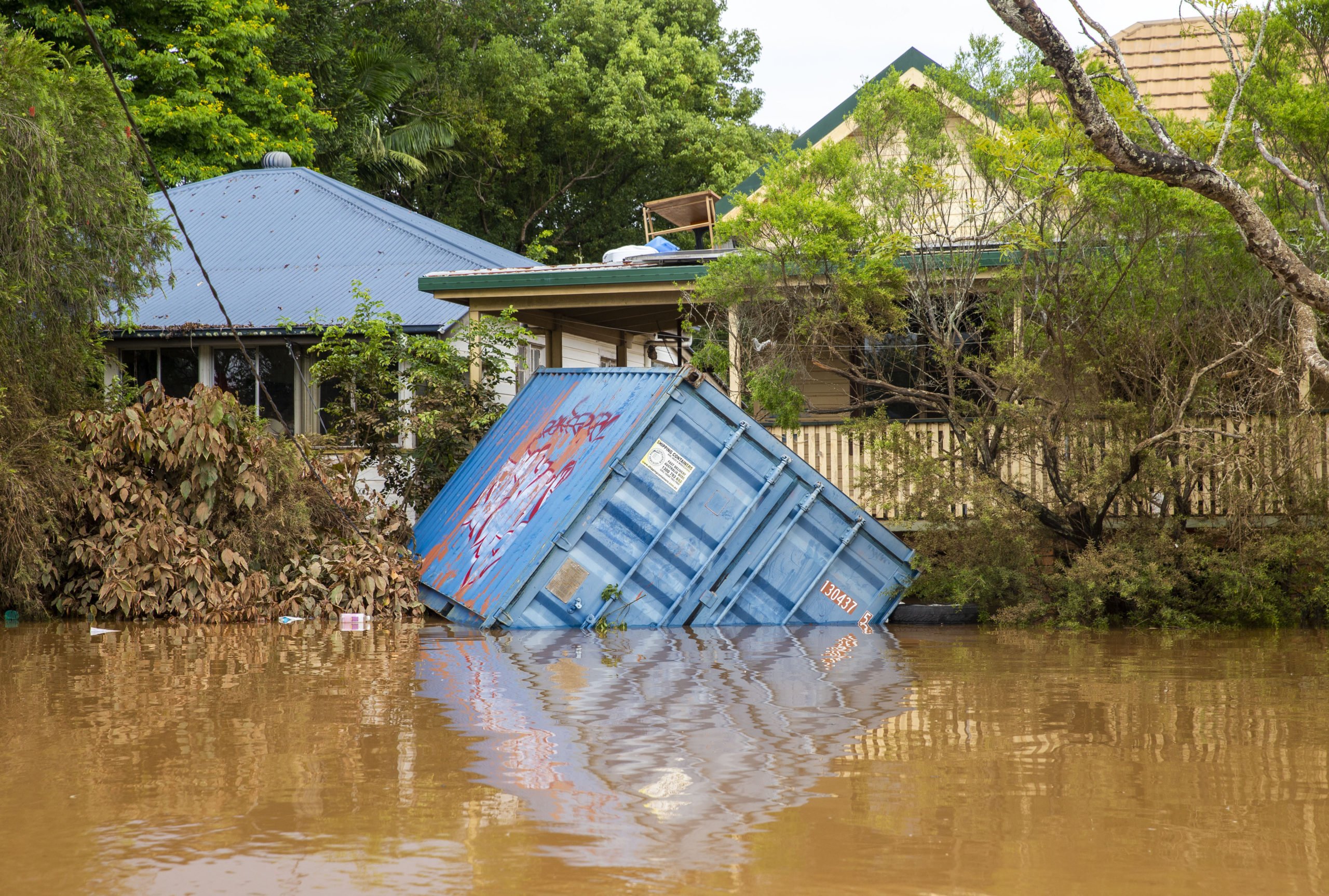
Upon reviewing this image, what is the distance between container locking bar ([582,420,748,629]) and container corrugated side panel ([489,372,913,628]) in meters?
0.01

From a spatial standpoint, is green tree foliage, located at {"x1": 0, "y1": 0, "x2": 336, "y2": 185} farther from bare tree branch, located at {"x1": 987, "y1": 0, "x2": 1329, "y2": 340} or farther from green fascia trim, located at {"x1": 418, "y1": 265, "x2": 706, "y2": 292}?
bare tree branch, located at {"x1": 987, "y1": 0, "x2": 1329, "y2": 340}

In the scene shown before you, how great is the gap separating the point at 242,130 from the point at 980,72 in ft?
63.2

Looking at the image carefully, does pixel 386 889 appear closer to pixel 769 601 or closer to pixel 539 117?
pixel 769 601

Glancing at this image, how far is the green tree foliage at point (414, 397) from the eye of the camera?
15211 millimetres

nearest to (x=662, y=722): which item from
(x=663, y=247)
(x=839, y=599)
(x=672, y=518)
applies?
(x=672, y=518)

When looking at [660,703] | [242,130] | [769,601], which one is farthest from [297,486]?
[242,130]

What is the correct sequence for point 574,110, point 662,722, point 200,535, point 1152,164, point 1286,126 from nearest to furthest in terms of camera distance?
1. point 662,722
2. point 1152,164
3. point 1286,126
4. point 200,535
5. point 574,110

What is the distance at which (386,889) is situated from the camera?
13.7ft

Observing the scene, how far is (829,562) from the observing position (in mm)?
12703

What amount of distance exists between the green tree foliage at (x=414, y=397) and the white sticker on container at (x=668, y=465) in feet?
11.2

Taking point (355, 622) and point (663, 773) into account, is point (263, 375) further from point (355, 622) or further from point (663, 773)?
point (663, 773)

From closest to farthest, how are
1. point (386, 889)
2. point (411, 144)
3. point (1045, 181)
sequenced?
point (386, 889)
point (1045, 181)
point (411, 144)

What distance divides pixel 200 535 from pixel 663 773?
848 cm

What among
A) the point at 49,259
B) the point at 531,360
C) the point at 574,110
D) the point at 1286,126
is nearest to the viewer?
the point at 1286,126
